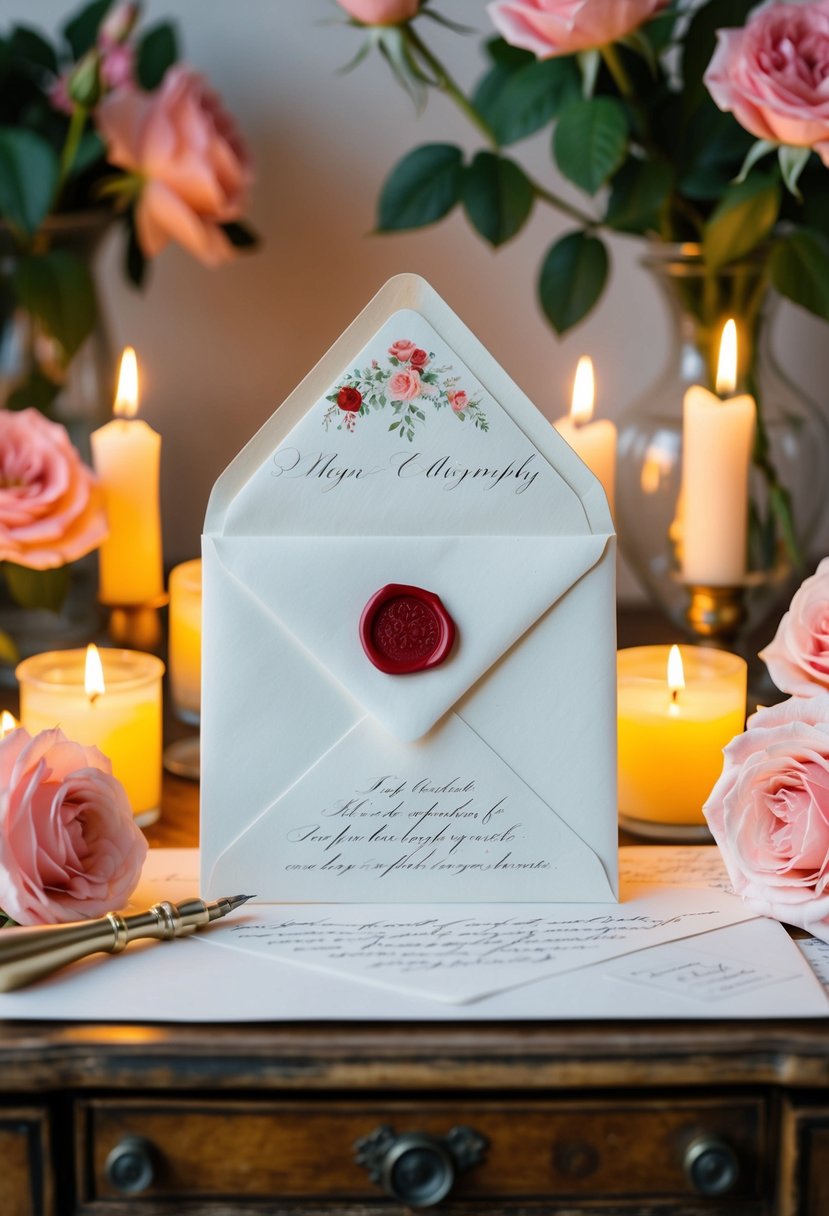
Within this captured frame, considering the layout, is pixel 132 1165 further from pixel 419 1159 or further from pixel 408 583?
pixel 408 583

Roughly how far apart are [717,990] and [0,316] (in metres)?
0.68

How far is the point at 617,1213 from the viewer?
1.81 feet

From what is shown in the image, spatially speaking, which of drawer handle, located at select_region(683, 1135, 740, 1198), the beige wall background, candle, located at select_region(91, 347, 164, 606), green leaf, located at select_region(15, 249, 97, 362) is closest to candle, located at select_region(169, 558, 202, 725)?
candle, located at select_region(91, 347, 164, 606)

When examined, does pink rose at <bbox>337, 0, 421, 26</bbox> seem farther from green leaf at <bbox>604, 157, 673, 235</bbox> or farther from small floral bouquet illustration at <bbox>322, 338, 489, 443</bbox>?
small floral bouquet illustration at <bbox>322, 338, 489, 443</bbox>

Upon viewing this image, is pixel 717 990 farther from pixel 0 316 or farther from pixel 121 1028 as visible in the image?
pixel 0 316

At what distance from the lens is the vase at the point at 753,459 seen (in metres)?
0.91

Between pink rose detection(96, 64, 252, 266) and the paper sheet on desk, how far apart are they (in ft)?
1.92

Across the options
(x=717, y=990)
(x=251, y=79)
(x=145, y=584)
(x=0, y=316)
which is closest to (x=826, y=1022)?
(x=717, y=990)

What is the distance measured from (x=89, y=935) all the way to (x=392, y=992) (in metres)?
0.13

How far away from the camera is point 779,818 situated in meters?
0.63

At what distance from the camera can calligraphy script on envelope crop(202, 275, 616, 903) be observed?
641 mm

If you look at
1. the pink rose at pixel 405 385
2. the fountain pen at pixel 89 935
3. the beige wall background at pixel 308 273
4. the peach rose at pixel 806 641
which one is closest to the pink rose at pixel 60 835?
the fountain pen at pixel 89 935

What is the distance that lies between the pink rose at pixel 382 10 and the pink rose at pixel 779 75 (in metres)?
0.19

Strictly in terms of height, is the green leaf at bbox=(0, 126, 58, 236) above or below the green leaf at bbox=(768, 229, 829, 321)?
above
